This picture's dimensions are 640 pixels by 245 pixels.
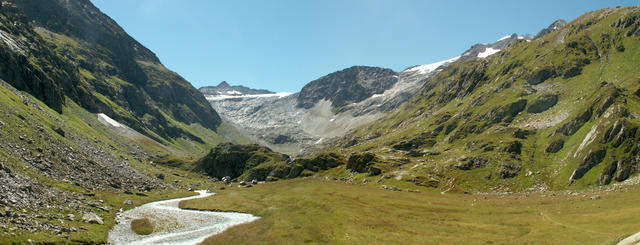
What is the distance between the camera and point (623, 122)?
10419cm

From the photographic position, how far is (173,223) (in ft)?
227

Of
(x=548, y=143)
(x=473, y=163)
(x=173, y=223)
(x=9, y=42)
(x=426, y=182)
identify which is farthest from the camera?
(x=9, y=42)

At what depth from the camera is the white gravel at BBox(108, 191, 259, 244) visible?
5534cm

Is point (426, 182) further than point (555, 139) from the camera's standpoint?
Yes

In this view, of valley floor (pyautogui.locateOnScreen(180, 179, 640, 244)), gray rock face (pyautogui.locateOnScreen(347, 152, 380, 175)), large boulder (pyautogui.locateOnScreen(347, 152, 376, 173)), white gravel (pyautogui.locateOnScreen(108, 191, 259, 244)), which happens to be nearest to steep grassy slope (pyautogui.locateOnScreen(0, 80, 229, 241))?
white gravel (pyautogui.locateOnScreen(108, 191, 259, 244))

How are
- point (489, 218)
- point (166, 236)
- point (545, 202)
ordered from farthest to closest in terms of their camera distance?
point (545, 202), point (489, 218), point (166, 236)

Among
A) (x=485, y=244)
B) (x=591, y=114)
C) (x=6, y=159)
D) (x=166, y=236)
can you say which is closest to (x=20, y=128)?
(x=6, y=159)

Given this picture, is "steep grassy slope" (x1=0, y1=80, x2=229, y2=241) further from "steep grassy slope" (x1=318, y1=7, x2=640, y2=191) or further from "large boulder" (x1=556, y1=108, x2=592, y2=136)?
"large boulder" (x1=556, y1=108, x2=592, y2=136)

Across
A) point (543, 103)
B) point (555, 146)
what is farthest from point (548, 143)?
point (543, 103)

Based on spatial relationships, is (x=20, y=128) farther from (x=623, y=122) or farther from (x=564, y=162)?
(x=623, y=122)

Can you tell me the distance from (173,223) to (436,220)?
54635 mm

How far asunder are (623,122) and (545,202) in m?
50.9

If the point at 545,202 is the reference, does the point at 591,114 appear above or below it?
above

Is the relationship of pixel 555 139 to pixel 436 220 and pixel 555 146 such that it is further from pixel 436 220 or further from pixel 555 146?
pixel 436 220
